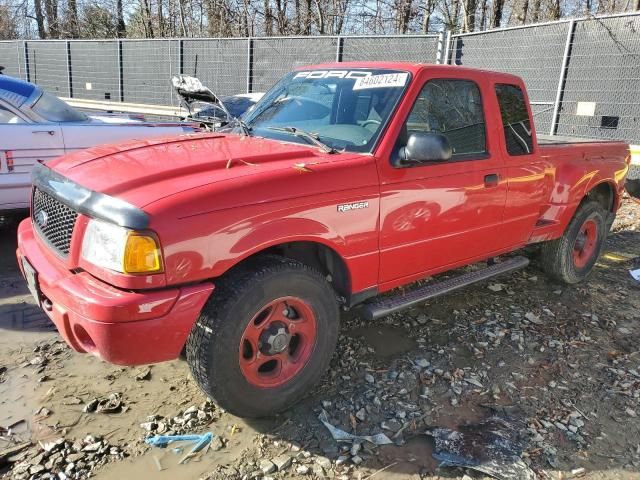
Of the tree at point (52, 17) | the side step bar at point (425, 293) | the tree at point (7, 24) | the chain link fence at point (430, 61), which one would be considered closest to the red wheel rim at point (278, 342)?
the side step bar at point (425, 293)

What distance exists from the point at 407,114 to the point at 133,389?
8.01ft

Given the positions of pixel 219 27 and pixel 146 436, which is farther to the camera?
pixel 219 27

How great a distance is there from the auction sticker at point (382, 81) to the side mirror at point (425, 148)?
48 cm

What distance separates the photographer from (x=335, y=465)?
2.70 metres

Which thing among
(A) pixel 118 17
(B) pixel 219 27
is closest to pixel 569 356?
(B) pixel 219 27

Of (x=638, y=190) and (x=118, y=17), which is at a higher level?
(x=118, y=17)

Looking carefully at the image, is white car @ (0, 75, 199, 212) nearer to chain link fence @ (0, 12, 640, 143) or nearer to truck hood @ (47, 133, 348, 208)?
truck hood @ (47, 133, 348, 208)

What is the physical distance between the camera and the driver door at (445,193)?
3336 millimetres

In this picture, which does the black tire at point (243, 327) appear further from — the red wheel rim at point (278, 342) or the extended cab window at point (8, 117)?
the extended cab window at point (8, 117)

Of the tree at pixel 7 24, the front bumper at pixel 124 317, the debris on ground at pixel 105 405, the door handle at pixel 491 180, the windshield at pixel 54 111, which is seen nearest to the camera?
the front bumper at pixel 124 317

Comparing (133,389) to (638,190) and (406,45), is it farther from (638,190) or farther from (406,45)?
(406,45)

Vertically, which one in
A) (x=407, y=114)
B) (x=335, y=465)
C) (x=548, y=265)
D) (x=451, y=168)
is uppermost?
(x=407, y=114)

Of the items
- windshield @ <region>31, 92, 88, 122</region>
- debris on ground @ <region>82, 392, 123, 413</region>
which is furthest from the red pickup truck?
windshield @ <region>31, 92, 88, 122</region>

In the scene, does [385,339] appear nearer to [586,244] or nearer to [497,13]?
[586,244]
